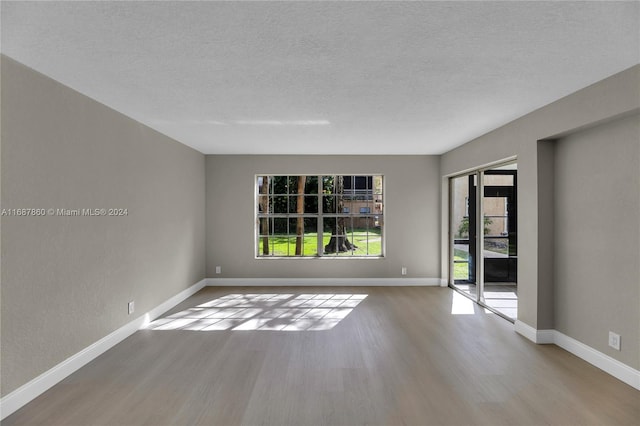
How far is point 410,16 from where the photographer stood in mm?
1754

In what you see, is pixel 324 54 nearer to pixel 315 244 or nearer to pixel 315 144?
pixel 315 144

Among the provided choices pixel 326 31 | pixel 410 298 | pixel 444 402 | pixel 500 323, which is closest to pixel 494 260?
pixel 500 323

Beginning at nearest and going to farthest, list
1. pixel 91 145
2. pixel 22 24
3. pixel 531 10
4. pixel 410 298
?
1. pixel 531 10
2. pixel 22 24
3. pixel 91 145
4. pixel 410 298

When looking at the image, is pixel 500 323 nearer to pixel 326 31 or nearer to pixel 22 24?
pixel 326 31

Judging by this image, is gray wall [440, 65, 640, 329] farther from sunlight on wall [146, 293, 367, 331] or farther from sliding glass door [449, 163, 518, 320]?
sunlight on wall [146, 293, 367, 331]

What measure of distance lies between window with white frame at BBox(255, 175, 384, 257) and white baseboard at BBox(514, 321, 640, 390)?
9.63 feet

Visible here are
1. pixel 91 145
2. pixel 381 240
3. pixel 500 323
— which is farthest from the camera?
pixel 381 240

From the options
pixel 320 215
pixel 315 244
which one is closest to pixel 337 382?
pixel 315 244

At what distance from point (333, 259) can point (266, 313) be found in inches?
79.8

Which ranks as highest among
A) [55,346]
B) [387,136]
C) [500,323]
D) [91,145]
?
[387,136]

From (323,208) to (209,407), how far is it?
432cm

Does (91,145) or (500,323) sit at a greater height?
(91,145)

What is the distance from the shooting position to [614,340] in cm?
277

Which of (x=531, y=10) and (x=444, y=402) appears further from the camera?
(x=444, y=402)
